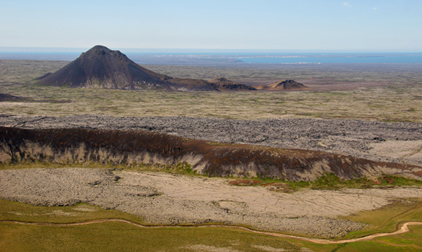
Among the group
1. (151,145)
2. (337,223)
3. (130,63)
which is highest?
(130,63)

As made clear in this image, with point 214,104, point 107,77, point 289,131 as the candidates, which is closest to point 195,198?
point 289,131

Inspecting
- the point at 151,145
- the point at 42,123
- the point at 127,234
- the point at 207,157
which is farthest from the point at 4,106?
the point at 127,234

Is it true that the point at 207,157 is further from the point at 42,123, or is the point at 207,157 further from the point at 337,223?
the point at 42,123

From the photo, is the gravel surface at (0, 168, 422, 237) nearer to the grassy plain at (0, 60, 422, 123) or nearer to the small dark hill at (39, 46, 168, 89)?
the grassy plain at (0, 60, 422, 123)

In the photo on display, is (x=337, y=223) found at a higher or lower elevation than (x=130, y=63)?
lower

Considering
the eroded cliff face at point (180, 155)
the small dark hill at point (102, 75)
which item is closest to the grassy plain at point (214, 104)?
the small dark hill at point (102, 75)

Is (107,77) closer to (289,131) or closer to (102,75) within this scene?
(102,75)
